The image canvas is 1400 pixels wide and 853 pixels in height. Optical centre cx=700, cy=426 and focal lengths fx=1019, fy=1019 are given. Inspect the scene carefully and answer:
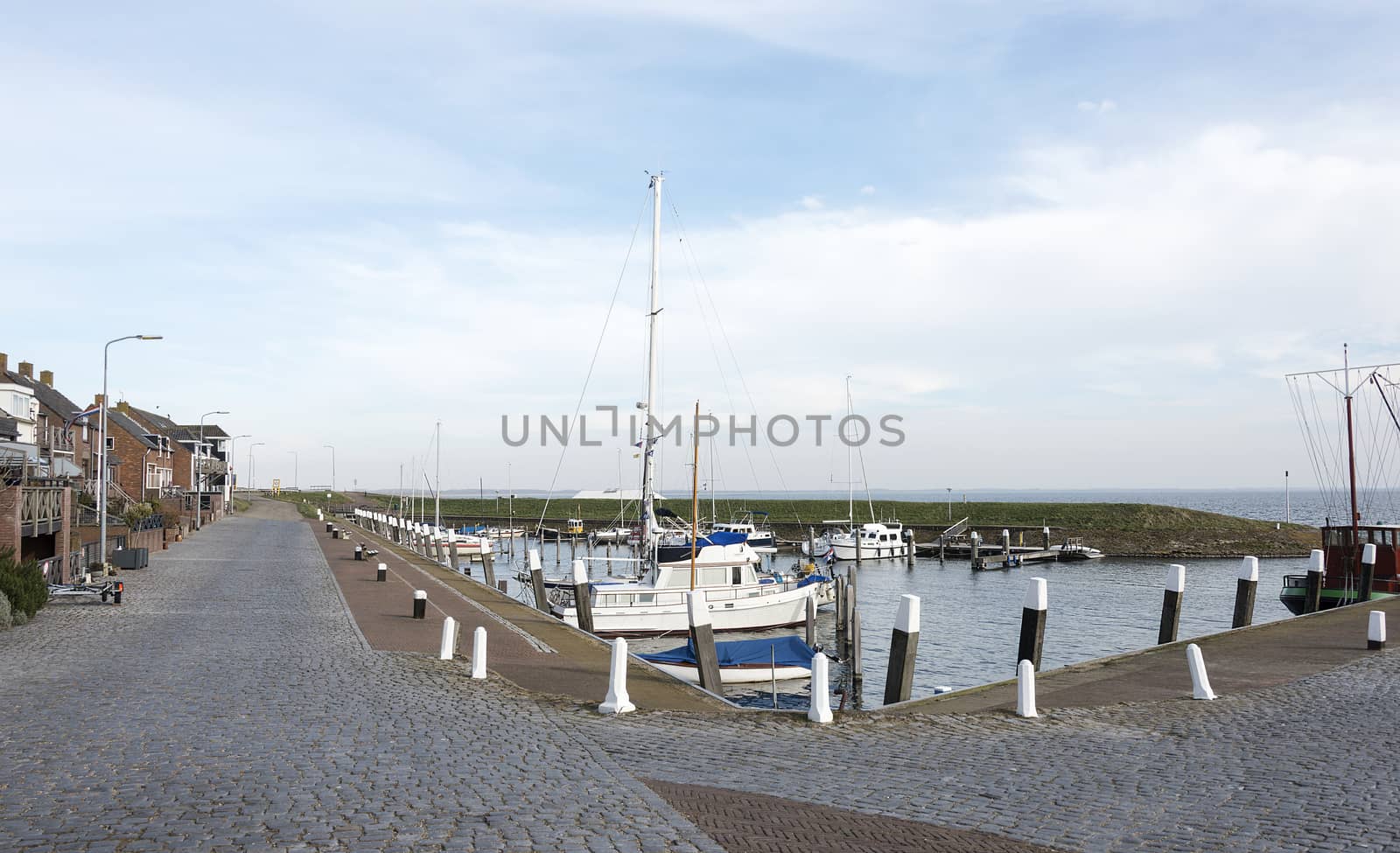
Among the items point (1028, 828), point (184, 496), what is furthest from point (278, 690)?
point (184, 496)

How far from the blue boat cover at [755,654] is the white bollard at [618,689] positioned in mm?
10996

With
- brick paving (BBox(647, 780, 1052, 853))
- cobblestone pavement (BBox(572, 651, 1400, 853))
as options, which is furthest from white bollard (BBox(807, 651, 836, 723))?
brick paving (BBox(647, 780, 1052, 853))

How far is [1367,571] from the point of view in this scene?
3166 centimetres

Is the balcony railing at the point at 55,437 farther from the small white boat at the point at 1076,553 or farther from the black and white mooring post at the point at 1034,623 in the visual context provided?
the small white boat at the point at 1076,553

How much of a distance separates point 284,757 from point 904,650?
397 inches

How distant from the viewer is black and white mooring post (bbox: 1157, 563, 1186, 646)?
78.9ft

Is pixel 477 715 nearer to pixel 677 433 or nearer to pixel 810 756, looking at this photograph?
pixel 810 756

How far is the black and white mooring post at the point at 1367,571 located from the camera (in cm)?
3108

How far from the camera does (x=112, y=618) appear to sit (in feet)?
78.4

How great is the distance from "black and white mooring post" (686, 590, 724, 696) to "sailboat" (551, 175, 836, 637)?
42.0ft

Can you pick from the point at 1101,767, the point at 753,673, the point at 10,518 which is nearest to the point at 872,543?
the point at 753,673

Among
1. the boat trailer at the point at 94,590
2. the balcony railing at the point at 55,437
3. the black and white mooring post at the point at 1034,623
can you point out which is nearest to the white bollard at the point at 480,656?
the black and white mooring post at the point at 1034,623

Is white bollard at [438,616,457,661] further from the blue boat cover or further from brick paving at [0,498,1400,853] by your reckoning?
the blue boat cover

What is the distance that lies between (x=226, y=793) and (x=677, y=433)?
4111 centimetres
